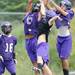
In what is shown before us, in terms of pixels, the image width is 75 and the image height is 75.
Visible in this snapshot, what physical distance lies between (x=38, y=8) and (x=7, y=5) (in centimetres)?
681

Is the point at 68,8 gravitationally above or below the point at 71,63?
above

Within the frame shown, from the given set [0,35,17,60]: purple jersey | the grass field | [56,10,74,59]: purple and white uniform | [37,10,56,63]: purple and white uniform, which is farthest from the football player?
the grass field

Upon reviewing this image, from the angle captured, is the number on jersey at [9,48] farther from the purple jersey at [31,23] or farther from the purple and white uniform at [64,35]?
the purple and white uniform at [64,35]

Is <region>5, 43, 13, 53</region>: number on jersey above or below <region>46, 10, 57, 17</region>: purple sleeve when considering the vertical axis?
below

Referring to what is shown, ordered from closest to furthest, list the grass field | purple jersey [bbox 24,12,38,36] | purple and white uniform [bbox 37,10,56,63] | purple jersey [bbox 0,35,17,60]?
1. purple and white uniform [bbox 37,10,56,63]
2. purple jersey [bbox 0,35,17,60]
3. purple jersey [bbox 24,12,38,36]
4. the grass field

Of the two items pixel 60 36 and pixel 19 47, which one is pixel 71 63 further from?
pixel 60 36

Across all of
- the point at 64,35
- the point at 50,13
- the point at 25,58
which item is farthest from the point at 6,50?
the point at 25,58

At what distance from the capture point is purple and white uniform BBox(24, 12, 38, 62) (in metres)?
12.9

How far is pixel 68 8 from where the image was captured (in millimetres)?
13164

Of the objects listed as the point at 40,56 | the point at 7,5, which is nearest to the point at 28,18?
the point at 40,56

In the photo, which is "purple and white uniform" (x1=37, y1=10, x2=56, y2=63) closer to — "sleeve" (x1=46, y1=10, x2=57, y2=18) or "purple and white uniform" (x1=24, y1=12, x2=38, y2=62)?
"sleeve" (x1=46, y1=10, x2=57, y2=18)

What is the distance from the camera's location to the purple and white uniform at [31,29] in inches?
507

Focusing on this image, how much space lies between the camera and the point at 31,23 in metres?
12.9

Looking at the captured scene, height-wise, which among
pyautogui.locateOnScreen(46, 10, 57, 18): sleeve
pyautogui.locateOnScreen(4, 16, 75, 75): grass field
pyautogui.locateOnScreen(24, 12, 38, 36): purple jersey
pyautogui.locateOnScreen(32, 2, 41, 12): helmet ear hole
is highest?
pyautogui.locateOnScreen(32, 2, 41, 12): helmet ear hole
